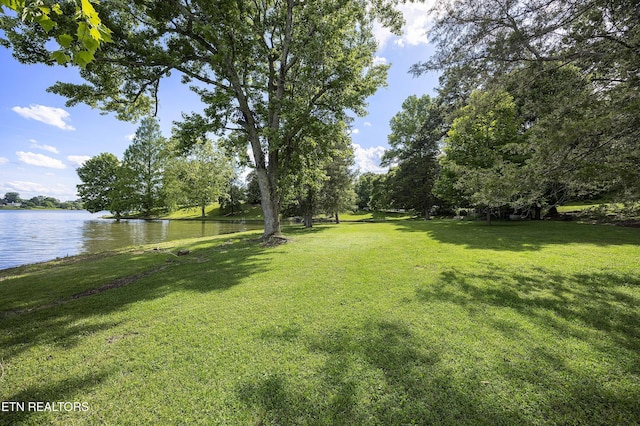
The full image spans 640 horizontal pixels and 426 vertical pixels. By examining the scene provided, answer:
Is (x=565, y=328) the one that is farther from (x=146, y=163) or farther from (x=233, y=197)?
(x=233, y=197)

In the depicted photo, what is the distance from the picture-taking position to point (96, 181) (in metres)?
48.6

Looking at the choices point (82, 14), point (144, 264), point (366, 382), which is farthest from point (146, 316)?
point (144, 264)

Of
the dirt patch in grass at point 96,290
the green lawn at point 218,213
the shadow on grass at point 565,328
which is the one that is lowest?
the dirt patch in grass at point 96,290

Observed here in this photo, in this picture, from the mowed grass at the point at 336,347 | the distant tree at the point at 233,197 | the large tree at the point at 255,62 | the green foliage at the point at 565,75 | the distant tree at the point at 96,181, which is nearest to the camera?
the mowed grass at the point at 336,347

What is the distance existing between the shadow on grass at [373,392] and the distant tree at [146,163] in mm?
46716

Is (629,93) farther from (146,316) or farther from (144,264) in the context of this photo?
(144,264)

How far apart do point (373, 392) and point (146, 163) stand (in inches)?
1965

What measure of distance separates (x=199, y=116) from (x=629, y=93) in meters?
14.3

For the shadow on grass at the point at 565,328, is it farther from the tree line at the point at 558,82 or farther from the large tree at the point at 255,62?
the large tree at the point at 255,62

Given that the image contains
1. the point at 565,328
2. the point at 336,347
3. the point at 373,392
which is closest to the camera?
the point at 373,392

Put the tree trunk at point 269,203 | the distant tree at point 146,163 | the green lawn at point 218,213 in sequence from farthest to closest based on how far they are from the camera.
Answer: the green lawn at point 218,213 → the distant tree at point 146,163 → the tree trunk at point 269,203

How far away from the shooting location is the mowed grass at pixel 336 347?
8.85 feet

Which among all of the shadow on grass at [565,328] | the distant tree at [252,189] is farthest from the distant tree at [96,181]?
the shadow on grass at [565,328]

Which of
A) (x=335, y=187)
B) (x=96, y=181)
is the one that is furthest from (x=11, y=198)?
(x=335, y=187)
